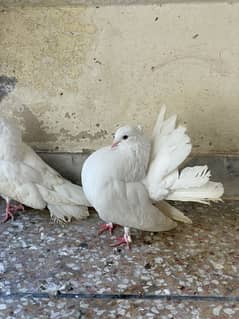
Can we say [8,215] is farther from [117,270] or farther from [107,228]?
[117,270]

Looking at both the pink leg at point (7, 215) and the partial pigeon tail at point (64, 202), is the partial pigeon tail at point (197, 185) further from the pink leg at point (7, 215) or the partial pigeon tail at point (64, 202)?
the pink leg at point (7, 215)

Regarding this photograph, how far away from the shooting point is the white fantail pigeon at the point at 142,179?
1.51 m

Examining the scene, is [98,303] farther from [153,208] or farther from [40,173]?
[40,173]

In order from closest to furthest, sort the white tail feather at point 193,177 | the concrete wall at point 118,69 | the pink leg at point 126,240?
the white tail feather at point 193,177 < the pink leg at point 126,240 < the concrete wall at point 118,69

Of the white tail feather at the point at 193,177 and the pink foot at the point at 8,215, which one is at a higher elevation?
the white tail feather at the point at 193,177

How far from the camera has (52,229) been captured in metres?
1.73

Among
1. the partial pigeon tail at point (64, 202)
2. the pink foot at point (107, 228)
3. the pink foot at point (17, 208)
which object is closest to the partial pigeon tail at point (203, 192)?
the pink foot at point (107, 228)

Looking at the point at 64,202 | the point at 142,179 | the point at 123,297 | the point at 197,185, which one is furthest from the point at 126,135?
the point at 123,297

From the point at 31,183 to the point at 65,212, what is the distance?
164 mm

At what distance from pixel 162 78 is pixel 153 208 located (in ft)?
1.71

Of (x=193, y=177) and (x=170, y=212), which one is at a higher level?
(x=193, y=177)

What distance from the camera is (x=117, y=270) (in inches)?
58.1

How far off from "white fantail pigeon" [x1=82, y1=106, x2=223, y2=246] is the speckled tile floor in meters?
0.10

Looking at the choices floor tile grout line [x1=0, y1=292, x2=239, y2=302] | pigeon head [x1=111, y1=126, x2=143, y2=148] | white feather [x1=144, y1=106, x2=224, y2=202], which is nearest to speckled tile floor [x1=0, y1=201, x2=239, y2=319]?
floor tile grout line [x1=0, y1=292, x2=239, y2=302]
